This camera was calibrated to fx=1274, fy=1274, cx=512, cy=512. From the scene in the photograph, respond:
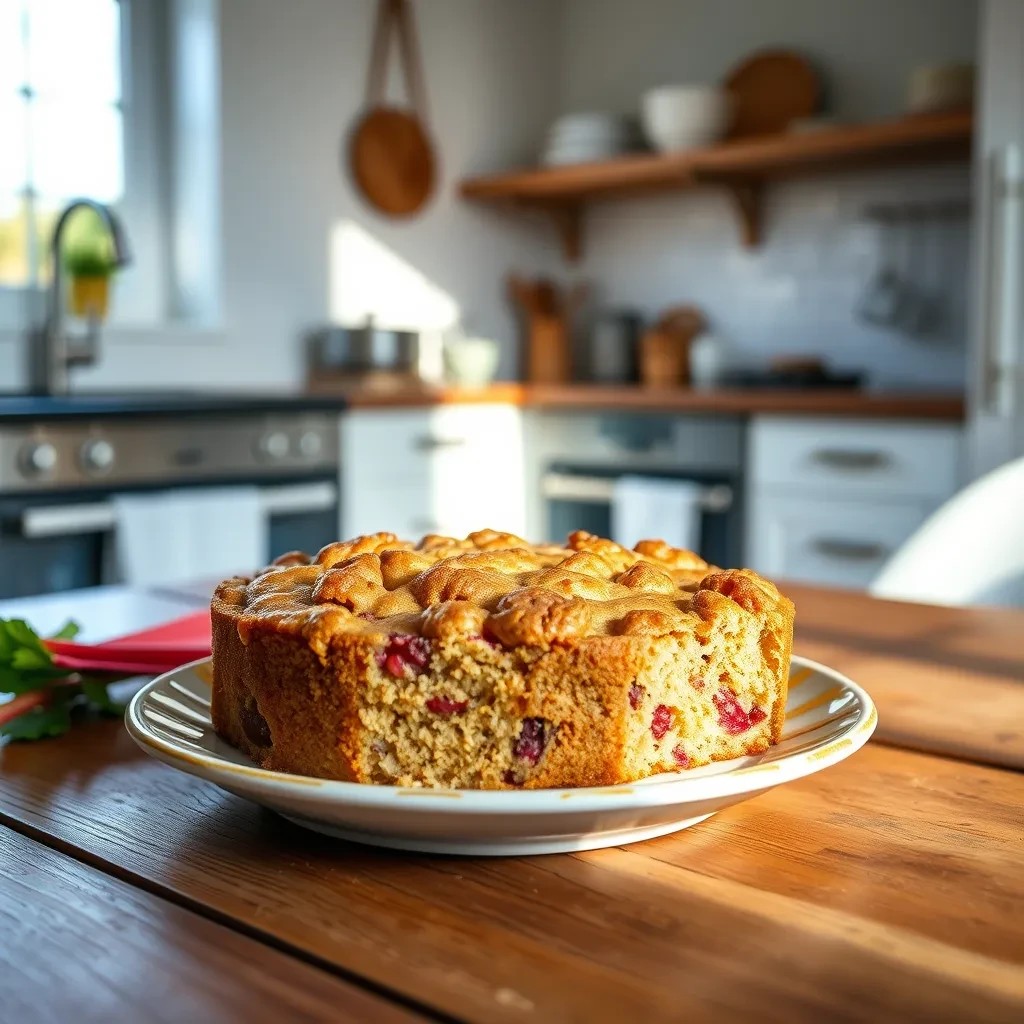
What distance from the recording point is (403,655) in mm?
572

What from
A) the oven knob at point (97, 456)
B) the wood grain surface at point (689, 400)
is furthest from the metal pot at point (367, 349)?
the oven knob at point (97, 456)

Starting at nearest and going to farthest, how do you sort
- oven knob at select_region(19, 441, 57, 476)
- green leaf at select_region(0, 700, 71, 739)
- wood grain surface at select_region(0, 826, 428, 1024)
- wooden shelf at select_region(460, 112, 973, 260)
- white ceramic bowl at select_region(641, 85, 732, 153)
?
1. wood grain surface at select_region(0, 826, 428, 1024)
2. green leaf at select_region(0, 700, 71, 739)
3. oven knob at select_region(19, 441, 57, 476)
4. wooden shelf at select_region(460, 112, 973, 260)
5. white ceramic bowl at select_region(641, 85, 732, 153)

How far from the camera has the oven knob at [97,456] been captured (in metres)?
2.56

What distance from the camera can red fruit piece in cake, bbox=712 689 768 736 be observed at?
2.05 ft

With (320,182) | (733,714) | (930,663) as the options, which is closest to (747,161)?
(320,182)

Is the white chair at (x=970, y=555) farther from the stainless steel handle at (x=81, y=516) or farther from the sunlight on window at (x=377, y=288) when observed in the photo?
the sunlight on window at (x=377, y=288)

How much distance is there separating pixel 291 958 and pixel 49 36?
11.2 feet

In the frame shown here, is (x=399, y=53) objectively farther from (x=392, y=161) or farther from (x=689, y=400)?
(x=689, y=400)

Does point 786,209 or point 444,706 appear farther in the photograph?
point 786,209

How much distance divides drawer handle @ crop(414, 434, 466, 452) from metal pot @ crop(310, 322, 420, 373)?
0.36 metres

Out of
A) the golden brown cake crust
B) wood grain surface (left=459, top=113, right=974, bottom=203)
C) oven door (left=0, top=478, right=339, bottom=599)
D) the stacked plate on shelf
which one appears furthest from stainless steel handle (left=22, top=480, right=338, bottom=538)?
the golden brown cake crust

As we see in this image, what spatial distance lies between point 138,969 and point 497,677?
19 cm

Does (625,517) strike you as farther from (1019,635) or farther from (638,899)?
(638,899)

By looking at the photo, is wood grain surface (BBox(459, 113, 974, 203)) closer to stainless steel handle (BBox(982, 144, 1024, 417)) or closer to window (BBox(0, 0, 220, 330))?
stainless steel handle (BBox(982, 144, 1024, 417))
